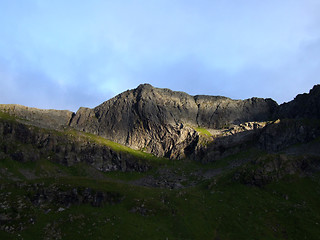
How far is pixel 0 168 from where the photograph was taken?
13975cm

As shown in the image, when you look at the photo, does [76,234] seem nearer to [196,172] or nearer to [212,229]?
[212,229]

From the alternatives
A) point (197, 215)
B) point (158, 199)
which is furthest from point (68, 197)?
point (197, 215)

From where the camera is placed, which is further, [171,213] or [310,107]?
[310,107]

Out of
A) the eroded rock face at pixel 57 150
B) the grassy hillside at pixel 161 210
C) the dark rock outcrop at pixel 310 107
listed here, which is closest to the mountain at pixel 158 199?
the grassy hillside at pixel 161 210

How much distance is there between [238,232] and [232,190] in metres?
27.2

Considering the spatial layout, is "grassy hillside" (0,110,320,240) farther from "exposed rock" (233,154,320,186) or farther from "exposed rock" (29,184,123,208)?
"exposed rock" (233,154,320,186)

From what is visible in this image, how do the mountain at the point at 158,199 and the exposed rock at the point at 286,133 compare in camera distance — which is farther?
the exposed rock at the point at 286,133

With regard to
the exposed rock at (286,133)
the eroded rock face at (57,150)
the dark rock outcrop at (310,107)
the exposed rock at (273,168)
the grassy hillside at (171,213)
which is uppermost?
the dark rock outcrop at (310,107)

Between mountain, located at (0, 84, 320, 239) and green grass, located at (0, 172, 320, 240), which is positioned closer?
green grass, located at (0, 172, 320, 240)

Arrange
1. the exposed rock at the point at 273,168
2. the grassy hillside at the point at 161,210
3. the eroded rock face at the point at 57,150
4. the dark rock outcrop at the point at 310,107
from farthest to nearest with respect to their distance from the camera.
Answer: the dark rock outcrop at the point at 310,107
the eroded rock face at the point at 57,150
the exposed rock at the point at 273,168
the grassy hillside at the point at 161,210

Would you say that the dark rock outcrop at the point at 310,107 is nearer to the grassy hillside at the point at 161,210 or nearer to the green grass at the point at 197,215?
the grassy hillside at the point at 161,210

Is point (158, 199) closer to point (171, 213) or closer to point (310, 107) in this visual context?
point (171, 213)

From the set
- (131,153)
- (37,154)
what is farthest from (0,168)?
(131,153)

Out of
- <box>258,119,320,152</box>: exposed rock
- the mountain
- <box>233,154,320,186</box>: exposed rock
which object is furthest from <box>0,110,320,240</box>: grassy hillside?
<box>258,119,320,152</box>: exposed rock
